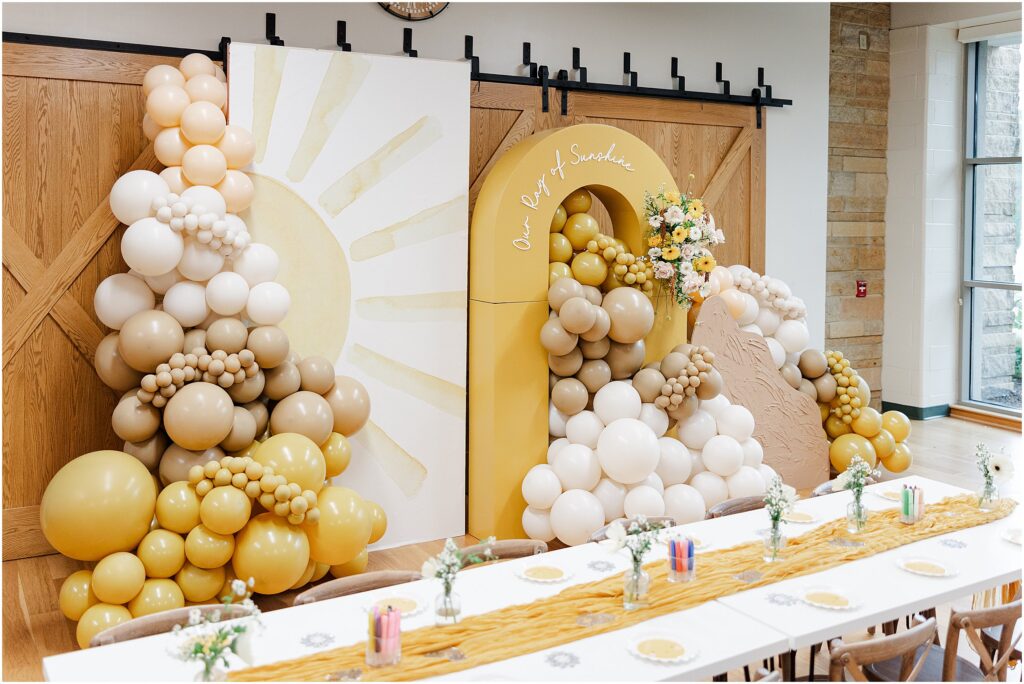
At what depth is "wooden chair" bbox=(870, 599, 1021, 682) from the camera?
2775 mm

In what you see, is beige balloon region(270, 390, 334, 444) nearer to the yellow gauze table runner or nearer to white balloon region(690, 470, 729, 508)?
the yellow gauze table runner

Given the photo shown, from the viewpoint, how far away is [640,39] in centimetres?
656

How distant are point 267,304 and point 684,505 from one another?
246cm

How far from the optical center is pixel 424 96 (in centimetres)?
512

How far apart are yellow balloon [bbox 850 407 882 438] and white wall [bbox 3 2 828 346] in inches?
54.2

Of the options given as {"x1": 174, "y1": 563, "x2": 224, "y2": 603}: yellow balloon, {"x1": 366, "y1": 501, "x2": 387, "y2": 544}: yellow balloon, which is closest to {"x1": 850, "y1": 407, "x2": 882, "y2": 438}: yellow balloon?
{"x1": 366, "y1": 501, "x2": 387, "y2": 544}: yellow balloon

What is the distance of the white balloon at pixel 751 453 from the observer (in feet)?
18.1

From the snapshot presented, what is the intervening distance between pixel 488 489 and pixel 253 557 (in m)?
1.58

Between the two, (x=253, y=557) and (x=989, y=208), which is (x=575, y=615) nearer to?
(x=253, y=557)

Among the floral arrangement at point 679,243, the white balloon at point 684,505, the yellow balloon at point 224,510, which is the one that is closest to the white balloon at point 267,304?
the yellow balloon at point 224,510

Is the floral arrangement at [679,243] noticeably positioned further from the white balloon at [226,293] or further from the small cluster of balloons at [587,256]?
the white balloon at [226,293]

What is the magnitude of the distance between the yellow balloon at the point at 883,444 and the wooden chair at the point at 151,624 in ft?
15.6

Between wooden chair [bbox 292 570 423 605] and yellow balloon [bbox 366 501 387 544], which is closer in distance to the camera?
wooden chair [bbox 292 570 423 605]

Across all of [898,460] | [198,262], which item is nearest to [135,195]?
[198,262]
